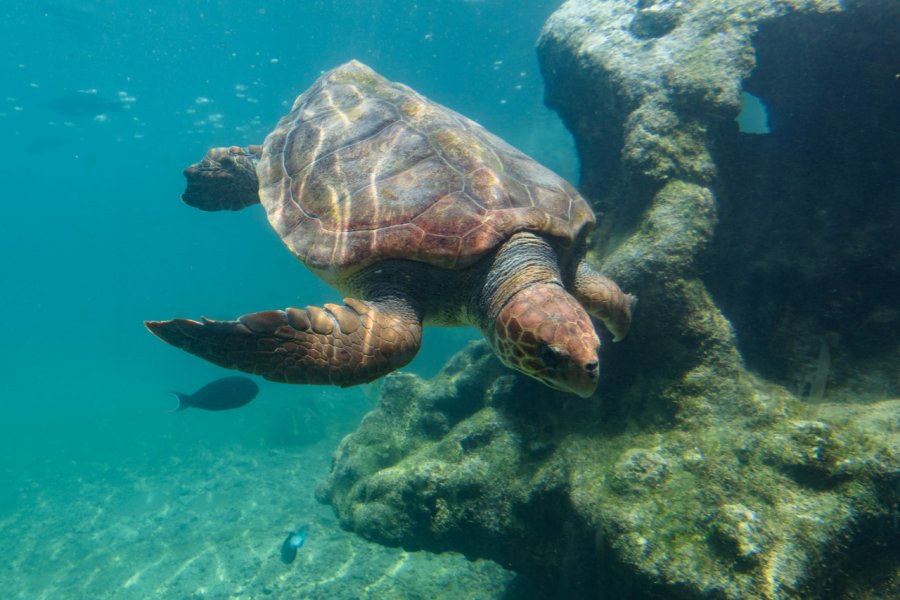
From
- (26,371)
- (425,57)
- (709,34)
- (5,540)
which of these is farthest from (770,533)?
(26,371)

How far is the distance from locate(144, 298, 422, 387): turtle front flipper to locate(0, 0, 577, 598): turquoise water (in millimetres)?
4891

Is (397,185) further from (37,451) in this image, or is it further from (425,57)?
(37,451)

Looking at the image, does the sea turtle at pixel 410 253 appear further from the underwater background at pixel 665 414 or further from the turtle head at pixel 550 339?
the underwater background at pixel 665 414

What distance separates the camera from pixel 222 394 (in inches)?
367

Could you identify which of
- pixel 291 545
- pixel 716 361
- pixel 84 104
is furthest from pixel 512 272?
pixel 84 104

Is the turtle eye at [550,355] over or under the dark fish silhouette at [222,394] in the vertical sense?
over

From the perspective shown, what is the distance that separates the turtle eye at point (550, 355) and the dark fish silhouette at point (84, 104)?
129 ft

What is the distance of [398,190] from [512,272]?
4.05 ft

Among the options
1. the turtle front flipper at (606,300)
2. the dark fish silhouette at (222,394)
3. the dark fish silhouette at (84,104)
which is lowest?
the dark fish silhouette at (222,394)

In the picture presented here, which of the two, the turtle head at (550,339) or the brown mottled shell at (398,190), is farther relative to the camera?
the brown mottled shell at (398,190)

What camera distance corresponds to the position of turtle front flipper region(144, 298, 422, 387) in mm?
2992

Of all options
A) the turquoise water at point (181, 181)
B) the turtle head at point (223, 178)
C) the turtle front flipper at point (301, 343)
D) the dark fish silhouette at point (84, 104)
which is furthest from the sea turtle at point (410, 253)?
the dark fish silhouette at point (84, 104)

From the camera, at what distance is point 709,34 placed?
5777 millimetres

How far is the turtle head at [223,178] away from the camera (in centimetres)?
577
